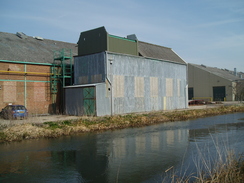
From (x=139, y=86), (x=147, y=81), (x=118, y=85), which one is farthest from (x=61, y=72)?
(x=147, y=81)

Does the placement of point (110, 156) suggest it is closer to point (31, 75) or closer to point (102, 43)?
point (102, 43)

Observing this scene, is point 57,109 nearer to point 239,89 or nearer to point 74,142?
point 74,142

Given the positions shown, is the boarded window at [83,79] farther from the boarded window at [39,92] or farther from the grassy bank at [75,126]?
the grassy bank at [75,126]

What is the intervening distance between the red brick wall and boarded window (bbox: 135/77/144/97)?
847 cm

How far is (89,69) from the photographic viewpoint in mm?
26312

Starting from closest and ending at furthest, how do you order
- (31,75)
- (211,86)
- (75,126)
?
1. (75,126)
2. (31,75)
3. (211,86)

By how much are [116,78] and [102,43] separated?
3.63 m

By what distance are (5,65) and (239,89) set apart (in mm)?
45092

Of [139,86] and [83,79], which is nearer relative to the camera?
[83,79]

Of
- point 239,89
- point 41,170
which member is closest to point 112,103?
point 41,170

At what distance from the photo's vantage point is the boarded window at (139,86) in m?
27.7

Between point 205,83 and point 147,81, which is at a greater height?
point 205,83

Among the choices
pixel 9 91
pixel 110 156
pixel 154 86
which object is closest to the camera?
pixel 110 156

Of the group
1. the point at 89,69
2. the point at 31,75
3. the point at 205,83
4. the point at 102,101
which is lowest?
the point at 102,101
